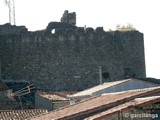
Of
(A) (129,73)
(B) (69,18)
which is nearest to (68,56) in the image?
(B) (69,18)

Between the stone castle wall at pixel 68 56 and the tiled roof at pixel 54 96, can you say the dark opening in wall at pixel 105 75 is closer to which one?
the stone castle wall at pixel 68 56

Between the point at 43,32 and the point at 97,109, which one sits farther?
the point at 43,32

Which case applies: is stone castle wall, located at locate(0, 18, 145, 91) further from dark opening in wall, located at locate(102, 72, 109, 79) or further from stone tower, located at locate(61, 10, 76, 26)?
stone tower, located at locate(61, 10, 76, 26)

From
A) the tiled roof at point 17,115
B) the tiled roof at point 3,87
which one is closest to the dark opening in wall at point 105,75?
the tiled roof at point 3,87

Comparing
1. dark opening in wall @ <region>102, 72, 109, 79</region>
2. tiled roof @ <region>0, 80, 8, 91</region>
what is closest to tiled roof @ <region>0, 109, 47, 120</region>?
tiled roof @ <region>0, 80, 8, 91</region>

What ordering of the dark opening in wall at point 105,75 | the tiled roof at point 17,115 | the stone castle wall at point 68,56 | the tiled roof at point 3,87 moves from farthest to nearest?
the dark opening in wall at point 105,75, the stone castle wall at point 68,56, the tiled roof at point 3,87, the tiled roof at point 17,115

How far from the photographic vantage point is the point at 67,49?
124 feet

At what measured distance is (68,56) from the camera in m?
37.8

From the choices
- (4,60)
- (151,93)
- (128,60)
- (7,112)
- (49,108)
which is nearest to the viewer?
(151,93)

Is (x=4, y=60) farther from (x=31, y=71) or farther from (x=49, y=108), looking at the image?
(x=49, y=108)

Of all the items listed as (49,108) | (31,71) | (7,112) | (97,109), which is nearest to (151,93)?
(97,109)

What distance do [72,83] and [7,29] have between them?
513 cm

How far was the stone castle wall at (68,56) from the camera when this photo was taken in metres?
36.9

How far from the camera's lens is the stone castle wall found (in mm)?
36938
